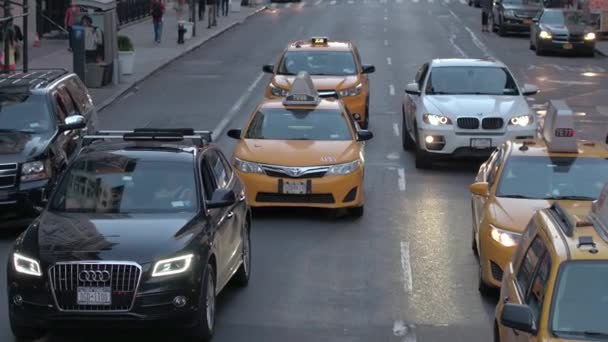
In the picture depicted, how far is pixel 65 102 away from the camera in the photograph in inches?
671

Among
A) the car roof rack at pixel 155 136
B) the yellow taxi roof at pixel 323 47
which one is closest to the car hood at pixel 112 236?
the car roof rack at pixel 155 136

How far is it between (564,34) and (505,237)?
3315cm

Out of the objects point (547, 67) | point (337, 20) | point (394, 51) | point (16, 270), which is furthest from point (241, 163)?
point (337, 20)

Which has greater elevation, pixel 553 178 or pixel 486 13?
pixel 553 178

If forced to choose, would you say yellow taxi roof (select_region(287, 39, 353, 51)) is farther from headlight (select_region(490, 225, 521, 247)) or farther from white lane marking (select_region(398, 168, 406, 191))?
headlight (select_region(490, 225, 521, 247))

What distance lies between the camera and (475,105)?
20375mm

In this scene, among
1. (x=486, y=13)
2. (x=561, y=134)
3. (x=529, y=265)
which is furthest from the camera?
(x=486, y=13)

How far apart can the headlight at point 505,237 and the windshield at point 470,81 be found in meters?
9.66

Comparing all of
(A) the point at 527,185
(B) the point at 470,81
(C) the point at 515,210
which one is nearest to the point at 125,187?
(C) the point at 515,210

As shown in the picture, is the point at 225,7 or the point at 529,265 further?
the point at 225,7

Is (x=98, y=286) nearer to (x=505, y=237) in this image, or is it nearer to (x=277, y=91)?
(x=505, y=237)

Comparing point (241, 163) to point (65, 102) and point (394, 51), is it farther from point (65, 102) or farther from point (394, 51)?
point (394, 51)

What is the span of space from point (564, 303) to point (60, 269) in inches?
171

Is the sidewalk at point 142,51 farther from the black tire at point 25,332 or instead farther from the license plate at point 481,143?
the black tire at point 25,332
